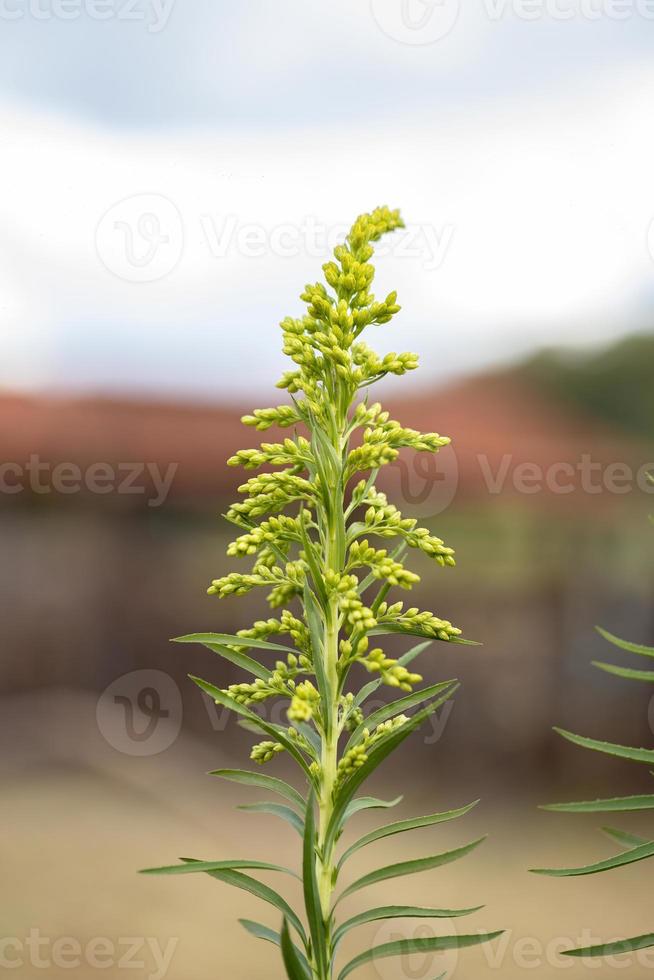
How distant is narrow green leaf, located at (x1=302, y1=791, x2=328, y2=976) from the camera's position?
550mm

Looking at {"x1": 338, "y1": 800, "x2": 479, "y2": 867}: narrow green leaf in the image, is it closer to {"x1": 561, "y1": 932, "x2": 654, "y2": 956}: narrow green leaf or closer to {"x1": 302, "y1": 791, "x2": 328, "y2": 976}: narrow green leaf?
{"x1": 302, "y1": 791, "x2": 328, "y2": 976}: narrow green leaf

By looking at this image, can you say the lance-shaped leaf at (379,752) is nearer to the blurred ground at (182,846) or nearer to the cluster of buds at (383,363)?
the cluster of buds at (383,363)

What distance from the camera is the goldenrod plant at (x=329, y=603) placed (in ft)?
2.01

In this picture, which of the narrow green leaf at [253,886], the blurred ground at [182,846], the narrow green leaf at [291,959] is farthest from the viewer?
the blurred ground at [182,846]

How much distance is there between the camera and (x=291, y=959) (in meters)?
0.55

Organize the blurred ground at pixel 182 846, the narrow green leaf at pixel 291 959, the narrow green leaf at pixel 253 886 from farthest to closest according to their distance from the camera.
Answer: the blurred ground at pixel 182 846, the narrow green leaf at pixel 253 886, the narrow green leaf at pixel 291 959

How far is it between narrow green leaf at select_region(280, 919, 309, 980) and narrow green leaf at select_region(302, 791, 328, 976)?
0.08 ft

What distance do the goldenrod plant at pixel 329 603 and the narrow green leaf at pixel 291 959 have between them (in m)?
0.01

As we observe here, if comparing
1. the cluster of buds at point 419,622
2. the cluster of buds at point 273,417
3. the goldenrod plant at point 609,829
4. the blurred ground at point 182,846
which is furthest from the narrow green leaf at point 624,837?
the blurred ground at point 182,846

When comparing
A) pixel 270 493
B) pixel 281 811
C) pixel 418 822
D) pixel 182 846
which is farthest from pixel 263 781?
pixel 182 846

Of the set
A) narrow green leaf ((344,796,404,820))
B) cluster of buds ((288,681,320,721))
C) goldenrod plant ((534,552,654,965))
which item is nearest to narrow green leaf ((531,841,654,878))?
goldenrod plant ((534,552,654,965))

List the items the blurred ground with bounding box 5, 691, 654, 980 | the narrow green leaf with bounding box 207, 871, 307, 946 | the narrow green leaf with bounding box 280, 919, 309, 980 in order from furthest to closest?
the blurred ground with bounding box 5, 691, 654, 980 → the narrow green leaf with bounding box 207, 871, 307, 946 → the narrow green leaf with bounding box 280, 919, 309, 980

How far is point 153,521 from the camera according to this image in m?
2.76

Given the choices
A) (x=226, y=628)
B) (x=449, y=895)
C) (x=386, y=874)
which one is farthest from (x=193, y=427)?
(x=386, y=874)
